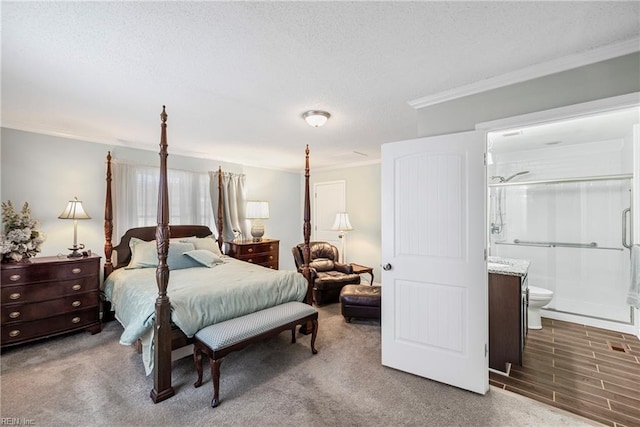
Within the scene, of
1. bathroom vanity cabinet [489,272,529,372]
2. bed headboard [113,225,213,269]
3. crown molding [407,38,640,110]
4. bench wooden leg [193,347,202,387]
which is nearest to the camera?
crown molding [407,38,640,110]

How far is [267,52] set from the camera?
5.90 ft

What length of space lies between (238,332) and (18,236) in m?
2.67

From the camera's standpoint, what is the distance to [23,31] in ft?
5.19

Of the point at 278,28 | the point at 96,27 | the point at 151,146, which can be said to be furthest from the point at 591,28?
the point at 151,146

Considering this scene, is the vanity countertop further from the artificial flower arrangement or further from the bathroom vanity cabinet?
the artificial flower arrangement

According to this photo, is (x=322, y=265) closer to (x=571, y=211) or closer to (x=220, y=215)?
(x=220, y=215)

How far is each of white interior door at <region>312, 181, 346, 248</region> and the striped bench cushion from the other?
326cm

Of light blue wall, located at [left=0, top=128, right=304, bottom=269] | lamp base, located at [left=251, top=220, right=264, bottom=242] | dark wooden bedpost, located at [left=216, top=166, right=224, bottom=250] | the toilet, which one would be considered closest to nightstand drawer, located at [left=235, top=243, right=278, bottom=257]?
lamp base, located at [left=251, top=220, right=264, bottom=242]

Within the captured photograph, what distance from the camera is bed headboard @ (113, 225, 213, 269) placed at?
383cm

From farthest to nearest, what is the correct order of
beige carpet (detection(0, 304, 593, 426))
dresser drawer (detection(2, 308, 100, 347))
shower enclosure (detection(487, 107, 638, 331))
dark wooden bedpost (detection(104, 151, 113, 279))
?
dark wooden bedpost (detection(104, 151, 113, 279)) < shower enclosure (detection(487, 107, 638, 331)) < dresser drawer (detection(2, 308, 100, 347)) < beige carpet (detection(0, 304, 593, 426))

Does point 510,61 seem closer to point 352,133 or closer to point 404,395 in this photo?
point 352,133

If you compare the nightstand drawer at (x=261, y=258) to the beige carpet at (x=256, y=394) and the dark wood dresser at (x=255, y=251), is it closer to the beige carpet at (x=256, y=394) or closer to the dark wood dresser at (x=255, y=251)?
the dark wood dresser at (x=255, y=251)

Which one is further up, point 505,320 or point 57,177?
point 57,177

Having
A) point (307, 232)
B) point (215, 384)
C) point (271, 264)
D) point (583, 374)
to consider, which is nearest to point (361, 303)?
point (307, 232)
